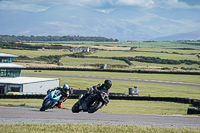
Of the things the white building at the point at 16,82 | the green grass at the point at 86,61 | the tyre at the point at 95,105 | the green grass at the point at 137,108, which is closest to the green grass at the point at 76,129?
the tyre at the point at 95,105

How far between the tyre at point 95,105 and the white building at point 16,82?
47.8m

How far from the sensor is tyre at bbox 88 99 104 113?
41.8 ft

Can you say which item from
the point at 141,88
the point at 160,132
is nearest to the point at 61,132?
the point at 160,132

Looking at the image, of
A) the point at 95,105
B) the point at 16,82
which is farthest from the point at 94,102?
the point at 16,82

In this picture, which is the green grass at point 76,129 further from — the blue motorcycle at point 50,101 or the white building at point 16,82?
the white building at point 16,82

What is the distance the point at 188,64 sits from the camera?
14938 cm

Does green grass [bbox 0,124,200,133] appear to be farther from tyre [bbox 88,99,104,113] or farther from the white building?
the white building

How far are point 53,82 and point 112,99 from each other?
22735 millimetres

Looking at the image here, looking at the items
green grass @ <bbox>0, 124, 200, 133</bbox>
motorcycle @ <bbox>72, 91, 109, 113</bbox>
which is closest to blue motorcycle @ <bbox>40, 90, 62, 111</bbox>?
motorcycle @ <bbox>72, 91, 109, 113</bbox>

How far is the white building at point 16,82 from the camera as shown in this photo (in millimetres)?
60591

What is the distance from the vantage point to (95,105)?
1298cm

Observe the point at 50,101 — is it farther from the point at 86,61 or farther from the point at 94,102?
the point at 86,61

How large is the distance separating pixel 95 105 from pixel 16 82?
166 feet

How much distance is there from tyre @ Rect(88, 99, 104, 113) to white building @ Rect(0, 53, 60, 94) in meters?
47.8
